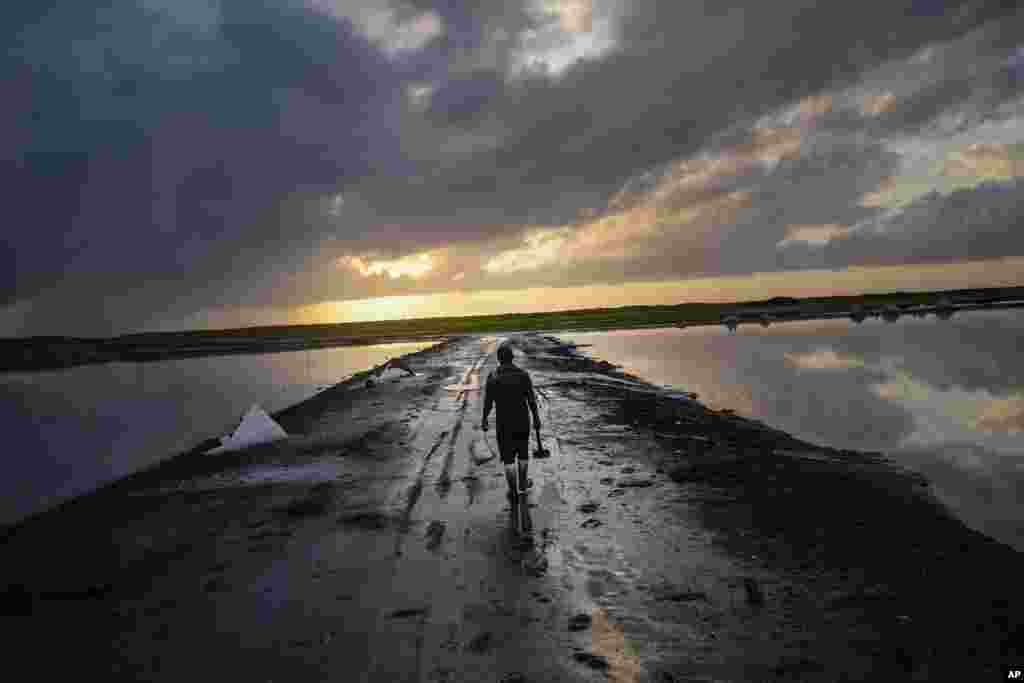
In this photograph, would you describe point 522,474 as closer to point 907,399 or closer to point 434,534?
point 434,534

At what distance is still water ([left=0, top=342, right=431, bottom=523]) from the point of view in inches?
752

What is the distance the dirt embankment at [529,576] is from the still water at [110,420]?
5.09m

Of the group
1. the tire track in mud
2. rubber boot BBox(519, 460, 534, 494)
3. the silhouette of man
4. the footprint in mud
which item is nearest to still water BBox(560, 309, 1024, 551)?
rubber boot BBox(519, 460, 534, 494)

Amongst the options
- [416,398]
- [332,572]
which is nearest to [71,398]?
[416,398]

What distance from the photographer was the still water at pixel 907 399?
1340 centimetres

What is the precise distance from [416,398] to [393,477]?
16.3 m

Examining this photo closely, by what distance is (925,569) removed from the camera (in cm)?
813

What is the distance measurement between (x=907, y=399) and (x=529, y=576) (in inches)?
909

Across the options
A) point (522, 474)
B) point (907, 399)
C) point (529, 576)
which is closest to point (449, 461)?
point (522, 474)

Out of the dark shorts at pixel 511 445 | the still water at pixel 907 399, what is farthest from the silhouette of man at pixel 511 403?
the still water at pixel 907 399

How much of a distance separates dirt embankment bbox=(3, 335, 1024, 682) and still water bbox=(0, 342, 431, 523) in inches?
201

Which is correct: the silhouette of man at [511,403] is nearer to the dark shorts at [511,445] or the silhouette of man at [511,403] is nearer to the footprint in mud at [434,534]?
the dark shorts at [511,445]

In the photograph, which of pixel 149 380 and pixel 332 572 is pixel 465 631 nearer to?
pixel 332 572

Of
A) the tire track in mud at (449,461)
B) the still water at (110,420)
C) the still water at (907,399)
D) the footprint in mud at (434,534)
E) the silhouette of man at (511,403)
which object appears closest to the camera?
the footprint in mud at (434,534)
